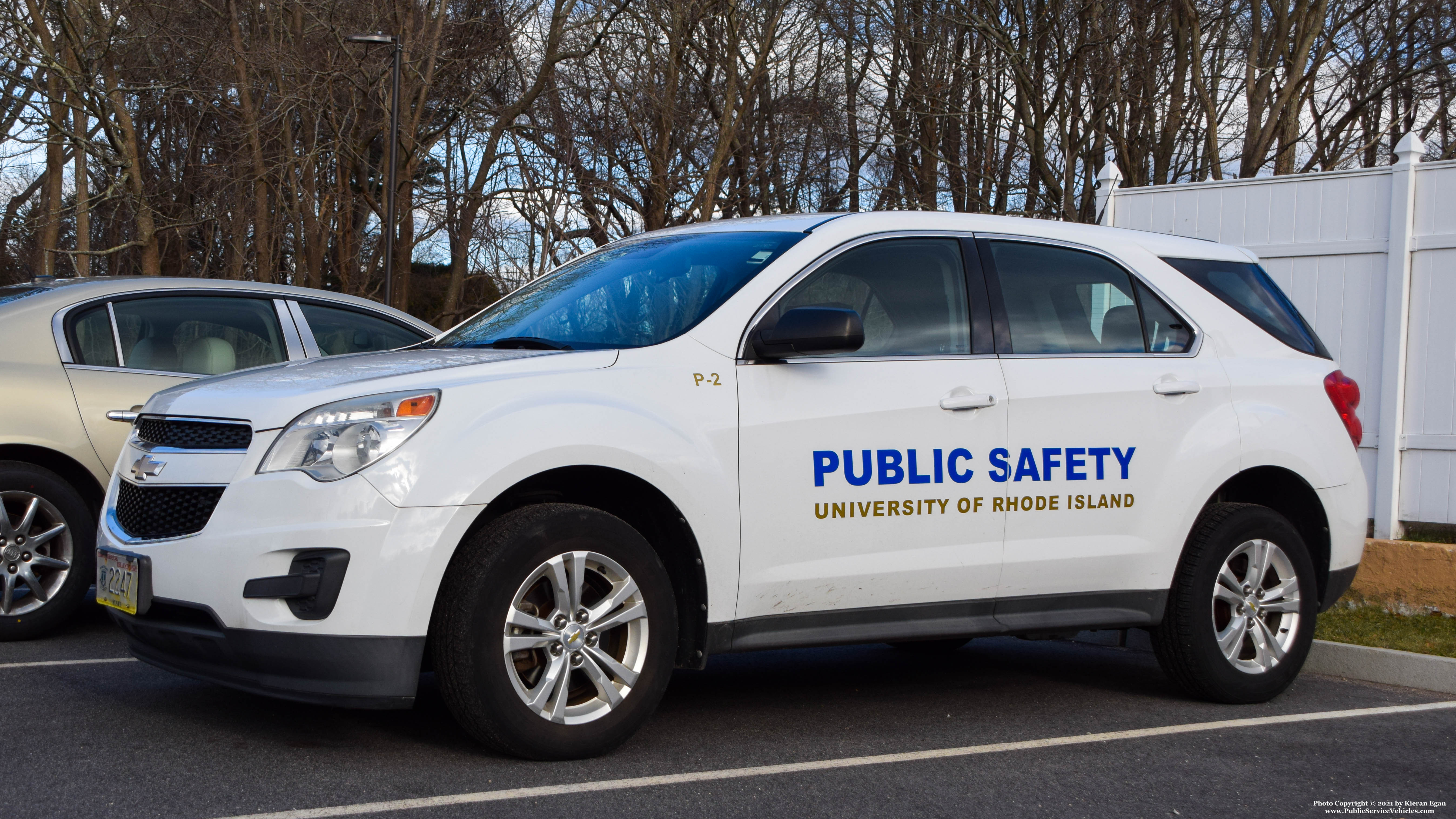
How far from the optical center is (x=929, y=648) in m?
7.26

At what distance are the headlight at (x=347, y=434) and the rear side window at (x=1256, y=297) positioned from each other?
339 centimetres

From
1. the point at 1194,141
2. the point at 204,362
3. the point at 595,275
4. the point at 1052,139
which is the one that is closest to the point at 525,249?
the point at 1052,139

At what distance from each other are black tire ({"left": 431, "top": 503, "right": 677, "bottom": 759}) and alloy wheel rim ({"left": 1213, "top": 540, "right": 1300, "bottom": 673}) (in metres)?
2.49

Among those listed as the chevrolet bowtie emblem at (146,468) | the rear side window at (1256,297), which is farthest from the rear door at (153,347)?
the rear side window at (1256,297)

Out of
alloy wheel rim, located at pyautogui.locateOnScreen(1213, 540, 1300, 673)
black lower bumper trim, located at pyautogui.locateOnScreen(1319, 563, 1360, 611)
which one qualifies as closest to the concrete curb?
black lower bumper trim, located at pyautogui.locateOnScreen(1319, 563, 1360, 611)

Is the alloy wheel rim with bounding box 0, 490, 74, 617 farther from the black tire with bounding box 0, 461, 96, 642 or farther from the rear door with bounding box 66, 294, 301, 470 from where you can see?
the rear door with bounding box 66, 294, 301, 470

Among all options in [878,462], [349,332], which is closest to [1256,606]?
[878,462]

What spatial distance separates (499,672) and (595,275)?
1.90 meters

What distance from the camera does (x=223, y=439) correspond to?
4492 millimetres

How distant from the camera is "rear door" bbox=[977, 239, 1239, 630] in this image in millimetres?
5328

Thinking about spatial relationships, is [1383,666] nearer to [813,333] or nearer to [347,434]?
[813,333]

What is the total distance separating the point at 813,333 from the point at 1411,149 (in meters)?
5.10

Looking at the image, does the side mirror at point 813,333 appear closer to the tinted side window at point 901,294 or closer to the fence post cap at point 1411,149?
the tinted side window at point 901,294

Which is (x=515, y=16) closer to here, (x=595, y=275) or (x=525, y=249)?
(x=525, y=249)
